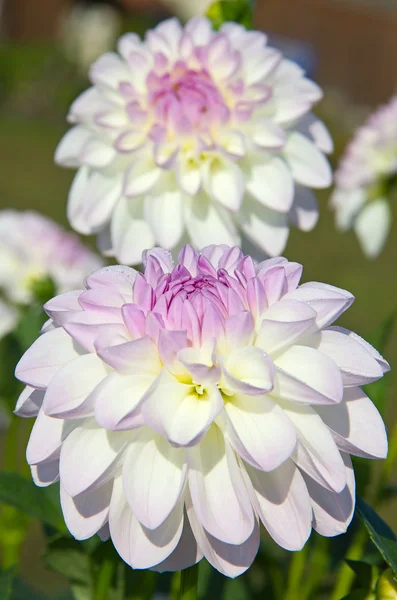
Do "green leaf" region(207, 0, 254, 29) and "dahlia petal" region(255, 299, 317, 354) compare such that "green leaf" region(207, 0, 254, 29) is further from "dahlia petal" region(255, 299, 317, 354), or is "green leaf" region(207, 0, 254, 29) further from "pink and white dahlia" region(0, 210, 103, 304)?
"dahlia petal" region(255, 299, 317, 354)

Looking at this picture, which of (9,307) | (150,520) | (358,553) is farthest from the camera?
(9,307)

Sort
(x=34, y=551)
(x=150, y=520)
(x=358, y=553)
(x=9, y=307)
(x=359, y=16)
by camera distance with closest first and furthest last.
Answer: (x=150, y=520), (x=358, y=553), (x=9, y=307), (x=34, y=551), (x=359, y=16)

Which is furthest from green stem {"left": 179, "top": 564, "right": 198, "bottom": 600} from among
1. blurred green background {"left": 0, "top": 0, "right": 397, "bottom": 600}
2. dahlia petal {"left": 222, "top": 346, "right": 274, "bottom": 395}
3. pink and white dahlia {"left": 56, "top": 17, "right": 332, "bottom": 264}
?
blurred green background {"left": 0, "top": 0, "right": 397, "bottom": 600}

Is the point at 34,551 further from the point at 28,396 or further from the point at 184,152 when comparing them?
the point at 28,396

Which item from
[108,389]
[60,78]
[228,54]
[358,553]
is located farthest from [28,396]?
[60,78]

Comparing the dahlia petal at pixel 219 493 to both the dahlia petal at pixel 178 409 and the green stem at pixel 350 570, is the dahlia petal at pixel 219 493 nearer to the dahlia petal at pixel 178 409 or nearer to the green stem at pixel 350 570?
Result: the dahlia petal at pixel 178 409

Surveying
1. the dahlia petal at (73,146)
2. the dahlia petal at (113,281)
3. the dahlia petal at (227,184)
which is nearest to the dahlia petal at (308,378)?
the dahlia petal at (113,281)
